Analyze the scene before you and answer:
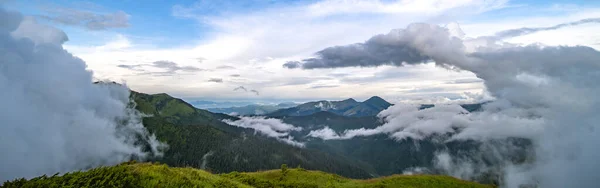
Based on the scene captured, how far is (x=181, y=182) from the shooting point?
15102 mm

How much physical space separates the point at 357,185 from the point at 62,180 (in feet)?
79.0

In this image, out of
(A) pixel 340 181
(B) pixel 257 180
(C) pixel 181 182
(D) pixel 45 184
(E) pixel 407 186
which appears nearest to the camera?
(D) pixel 45 184

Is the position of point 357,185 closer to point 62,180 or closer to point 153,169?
point 153,169

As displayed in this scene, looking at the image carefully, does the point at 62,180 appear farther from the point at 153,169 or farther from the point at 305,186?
the point at 305,186

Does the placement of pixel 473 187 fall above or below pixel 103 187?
below

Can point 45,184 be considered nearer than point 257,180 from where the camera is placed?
Yes

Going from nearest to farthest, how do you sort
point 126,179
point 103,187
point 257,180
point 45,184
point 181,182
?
point 45,184
point 103,187
point 126,179
point 181,182
point 257,180

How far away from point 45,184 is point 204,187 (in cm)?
687

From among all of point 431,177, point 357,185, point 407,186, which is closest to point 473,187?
point 431,177

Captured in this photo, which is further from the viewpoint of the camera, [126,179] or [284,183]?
[284,183]

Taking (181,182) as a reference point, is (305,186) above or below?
below

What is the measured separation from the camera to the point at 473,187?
29.5 m

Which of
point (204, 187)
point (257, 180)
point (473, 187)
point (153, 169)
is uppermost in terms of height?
point (153, 169)

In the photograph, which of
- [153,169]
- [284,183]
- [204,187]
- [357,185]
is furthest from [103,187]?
[357,185]
